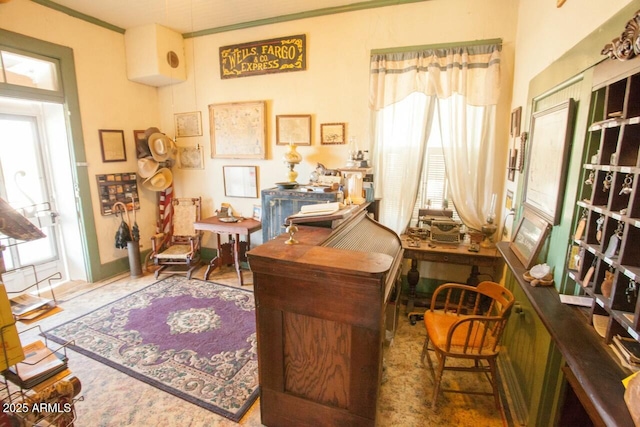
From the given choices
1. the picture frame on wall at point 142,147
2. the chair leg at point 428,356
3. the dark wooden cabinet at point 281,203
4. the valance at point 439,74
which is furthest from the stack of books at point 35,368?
the valance at point 439,74

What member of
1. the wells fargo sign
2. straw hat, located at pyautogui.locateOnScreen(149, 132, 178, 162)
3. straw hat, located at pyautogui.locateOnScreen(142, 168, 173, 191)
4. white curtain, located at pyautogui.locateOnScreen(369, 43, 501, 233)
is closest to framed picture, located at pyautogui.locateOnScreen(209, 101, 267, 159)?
the wells fargo sign

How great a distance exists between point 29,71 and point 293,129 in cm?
292

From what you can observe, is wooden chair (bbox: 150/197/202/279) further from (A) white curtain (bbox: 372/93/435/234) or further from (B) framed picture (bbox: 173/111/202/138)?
(A) white curtain (bbox: 372/93/435/234)

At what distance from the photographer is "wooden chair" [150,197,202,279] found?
398 cm

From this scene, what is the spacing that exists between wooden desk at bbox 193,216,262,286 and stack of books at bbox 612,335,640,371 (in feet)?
10.7

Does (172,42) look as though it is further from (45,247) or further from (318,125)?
(45,247)

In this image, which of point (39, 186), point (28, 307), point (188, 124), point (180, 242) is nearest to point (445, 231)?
point (28, 307)

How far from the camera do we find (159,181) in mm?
4297

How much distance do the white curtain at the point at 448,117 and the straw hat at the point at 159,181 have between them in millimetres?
3066

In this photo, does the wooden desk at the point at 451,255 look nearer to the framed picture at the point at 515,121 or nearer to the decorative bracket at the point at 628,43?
the framed picture at the point at 515,121

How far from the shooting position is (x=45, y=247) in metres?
3.65

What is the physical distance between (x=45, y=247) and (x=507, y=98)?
5543 mm

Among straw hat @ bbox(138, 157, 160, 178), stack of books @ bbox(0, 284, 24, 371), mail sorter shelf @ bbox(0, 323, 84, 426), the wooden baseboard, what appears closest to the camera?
stack of books @ bbox(0, 284, 24, 371)

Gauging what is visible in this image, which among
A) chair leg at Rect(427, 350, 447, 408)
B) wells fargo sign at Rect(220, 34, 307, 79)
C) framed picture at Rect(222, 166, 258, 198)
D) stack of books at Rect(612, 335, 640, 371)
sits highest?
wells fargo sign at Rect(220, 34, 307, 79)
